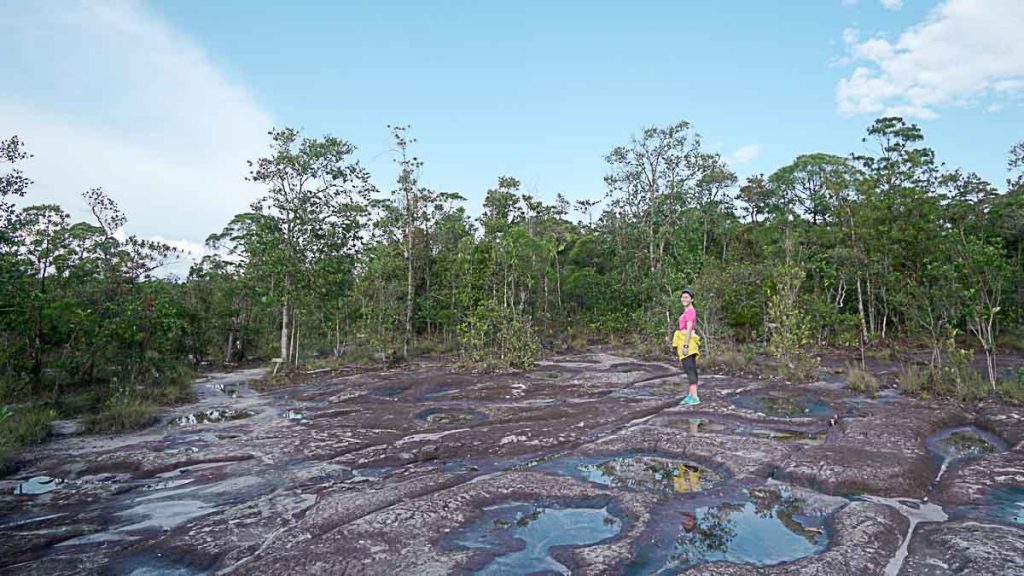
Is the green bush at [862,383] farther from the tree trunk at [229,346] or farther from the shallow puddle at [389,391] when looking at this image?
the tree trunk at [229,346]

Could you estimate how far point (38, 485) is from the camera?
24.6 ft

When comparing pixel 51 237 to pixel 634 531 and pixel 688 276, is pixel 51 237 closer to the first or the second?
pixel 634 531

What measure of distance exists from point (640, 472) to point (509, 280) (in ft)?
51.1

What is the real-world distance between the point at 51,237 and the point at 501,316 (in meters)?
12.7

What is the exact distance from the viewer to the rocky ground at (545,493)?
15.9 feet

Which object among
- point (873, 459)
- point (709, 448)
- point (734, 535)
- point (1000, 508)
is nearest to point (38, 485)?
point (734, 535)

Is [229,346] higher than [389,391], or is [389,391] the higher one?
[229,346]

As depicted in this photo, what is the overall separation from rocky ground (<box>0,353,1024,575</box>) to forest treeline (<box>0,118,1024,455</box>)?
3021mm

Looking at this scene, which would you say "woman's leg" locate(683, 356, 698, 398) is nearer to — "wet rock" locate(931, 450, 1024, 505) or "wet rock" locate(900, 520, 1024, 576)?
"wet rock" locate(931, 450, 1024, 505)

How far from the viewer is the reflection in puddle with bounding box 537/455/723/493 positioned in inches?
264

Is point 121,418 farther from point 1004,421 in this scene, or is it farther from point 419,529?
point 1004,421

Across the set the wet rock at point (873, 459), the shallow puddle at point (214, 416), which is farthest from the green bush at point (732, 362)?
the shallow puddle at point (214, 416)

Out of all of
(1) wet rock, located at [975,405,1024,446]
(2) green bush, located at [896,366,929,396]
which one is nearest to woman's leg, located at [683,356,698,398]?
(1) wet rock, located at [975,405,1024,446]

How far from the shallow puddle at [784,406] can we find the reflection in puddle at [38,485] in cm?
1086
